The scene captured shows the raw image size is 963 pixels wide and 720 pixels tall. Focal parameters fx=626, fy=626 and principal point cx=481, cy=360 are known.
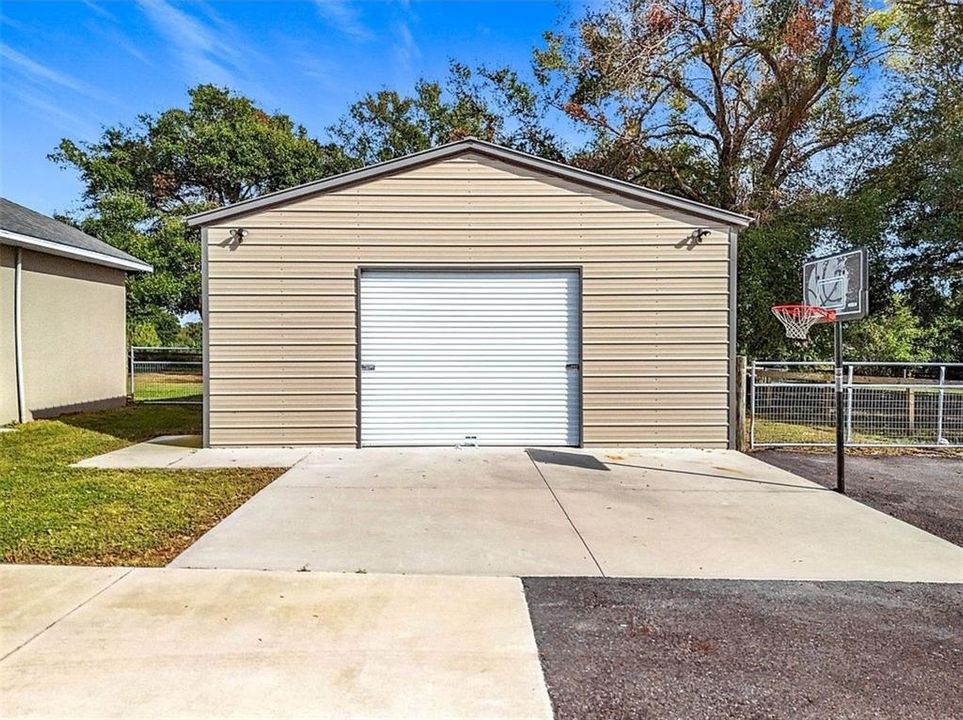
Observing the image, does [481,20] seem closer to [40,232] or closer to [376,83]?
[40,232]

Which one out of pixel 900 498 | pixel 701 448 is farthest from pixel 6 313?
pixel 900 498

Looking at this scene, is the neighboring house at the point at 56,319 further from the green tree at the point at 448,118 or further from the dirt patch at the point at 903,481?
the dirt patch at the point at 903,481

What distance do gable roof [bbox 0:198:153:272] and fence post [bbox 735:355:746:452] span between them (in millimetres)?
10091

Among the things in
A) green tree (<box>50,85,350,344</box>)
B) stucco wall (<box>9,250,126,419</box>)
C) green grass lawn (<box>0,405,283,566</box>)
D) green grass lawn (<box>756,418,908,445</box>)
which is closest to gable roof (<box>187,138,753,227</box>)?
green grass lawn (<box>756,418,908,445</box>)

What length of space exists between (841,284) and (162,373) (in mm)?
12606

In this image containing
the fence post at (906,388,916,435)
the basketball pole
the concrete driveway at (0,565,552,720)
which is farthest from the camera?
the fence post at (906,388,916,435)

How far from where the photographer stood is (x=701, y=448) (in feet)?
25.0

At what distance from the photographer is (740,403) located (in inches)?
301

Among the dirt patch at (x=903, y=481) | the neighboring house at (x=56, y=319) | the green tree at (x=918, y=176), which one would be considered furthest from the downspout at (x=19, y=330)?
the green tree at (x=918, y=176)

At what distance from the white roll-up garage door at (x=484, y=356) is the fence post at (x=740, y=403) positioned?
6.40ft

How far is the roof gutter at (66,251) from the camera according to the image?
9.05 meters

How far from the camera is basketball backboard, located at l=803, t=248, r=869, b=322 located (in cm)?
541

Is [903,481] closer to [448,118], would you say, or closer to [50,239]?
[50,239]

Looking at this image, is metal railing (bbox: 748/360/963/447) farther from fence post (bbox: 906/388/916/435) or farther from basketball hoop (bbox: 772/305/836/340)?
basketball hoop (bbox: 772/305/836/340)
